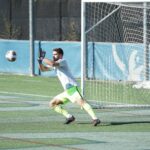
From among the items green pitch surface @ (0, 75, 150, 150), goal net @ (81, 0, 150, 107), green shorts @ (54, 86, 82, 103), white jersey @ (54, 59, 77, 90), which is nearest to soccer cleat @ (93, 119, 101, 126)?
green pitch surface @ (0, 75, 150, 150)

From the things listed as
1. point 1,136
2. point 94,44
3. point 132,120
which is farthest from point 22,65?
point 1,136

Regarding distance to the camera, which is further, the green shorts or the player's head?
the green shorts

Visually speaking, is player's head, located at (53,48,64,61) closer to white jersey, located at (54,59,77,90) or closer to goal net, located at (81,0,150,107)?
white jersey, located at (54,59,77,90)

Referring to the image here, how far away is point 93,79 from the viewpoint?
80.7 ft

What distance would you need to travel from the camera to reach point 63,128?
49.7ft

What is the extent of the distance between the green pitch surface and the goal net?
1435 mm

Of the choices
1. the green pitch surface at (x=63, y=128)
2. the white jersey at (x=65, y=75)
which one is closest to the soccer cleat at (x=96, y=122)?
the green pitch surface at (x=63, y=128)

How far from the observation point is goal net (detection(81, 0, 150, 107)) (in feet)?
69.7

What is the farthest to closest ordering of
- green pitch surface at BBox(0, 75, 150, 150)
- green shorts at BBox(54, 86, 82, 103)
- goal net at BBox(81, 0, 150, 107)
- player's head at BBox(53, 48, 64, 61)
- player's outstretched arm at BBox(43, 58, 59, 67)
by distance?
1. goal net at BBox(81, 0, 150, 107)
2. green shorts at BBox(54, 86, 82, 103)
3. player's head at BBox(53, 48, 64, 61)
4. player's outstretched arm at BBox(43, 58, 59, 67)
5. green pitch surface at BBox(0, 75, 150, 150)

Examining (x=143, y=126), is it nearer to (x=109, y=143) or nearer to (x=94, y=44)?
(x=109, y=143)

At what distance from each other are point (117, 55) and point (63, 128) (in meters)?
11.8

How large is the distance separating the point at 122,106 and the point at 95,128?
164 inches

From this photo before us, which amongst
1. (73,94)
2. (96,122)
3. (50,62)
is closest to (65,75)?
(73,94)

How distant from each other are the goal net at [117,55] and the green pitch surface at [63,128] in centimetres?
144
